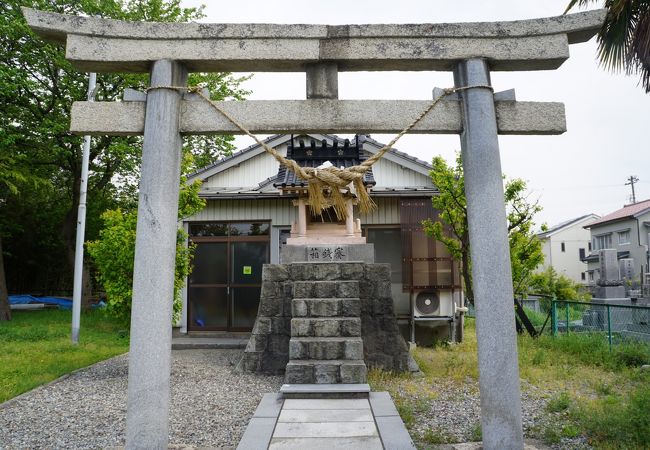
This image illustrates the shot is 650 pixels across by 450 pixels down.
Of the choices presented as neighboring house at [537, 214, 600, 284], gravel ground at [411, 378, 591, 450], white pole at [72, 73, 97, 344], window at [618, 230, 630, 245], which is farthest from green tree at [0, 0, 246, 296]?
neighboring house at [537, 214, 600, 284]

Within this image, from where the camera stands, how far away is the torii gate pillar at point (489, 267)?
11.6 ft

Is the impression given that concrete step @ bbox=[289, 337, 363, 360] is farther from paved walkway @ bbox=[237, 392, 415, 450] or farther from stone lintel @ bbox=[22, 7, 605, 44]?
stone lintel @ bbox=[22, 7, 605, 44]

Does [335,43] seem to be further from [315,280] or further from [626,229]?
[626,229]

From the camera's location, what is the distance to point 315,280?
8.02 meters

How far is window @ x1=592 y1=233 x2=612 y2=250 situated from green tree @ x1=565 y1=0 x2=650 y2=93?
27.7 metres

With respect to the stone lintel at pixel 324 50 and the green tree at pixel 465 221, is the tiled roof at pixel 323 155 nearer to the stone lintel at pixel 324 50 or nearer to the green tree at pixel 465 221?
the green tree at pixel 465 221

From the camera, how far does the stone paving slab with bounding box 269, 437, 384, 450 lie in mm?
4180

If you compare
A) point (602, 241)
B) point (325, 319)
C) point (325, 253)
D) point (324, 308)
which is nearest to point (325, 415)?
point (325, 319)

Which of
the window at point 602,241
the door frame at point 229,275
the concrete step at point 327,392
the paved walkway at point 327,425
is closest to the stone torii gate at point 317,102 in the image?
the paved walkway at point 327,425

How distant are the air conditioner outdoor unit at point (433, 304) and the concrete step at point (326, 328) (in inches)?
183

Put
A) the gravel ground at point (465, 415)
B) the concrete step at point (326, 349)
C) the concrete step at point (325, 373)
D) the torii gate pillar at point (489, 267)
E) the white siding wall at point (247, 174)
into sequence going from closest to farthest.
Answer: the torii gate pillar at point (489, 267) < the gravel ground at point (465, 415) < the concrete step at point (325, 373) < the concrete step at point (326, 349) < the white siding wall at point (247, 174)

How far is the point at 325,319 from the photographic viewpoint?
23.4ft

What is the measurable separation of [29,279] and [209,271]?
1490 cm

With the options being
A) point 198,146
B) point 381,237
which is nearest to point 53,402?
point 381,237
